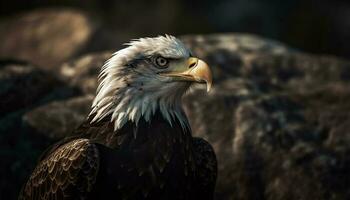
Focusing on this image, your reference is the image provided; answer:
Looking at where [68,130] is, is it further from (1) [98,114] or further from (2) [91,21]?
(2) [91,21]

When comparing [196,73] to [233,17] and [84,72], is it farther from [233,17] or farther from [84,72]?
[233,17]

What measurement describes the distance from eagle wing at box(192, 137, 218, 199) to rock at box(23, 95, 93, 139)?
69.8 inches

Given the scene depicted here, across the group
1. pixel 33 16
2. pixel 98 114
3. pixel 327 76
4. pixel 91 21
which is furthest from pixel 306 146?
pixel 33 16

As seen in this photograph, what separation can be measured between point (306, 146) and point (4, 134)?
3051 mm

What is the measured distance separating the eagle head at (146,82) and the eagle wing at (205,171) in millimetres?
444

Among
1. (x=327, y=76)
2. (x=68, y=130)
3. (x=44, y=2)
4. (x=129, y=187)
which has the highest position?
(x=129, y=187)

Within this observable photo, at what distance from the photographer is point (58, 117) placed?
8.27 metres

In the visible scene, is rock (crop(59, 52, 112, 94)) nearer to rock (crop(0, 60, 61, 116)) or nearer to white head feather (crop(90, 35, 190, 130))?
rock (crop(0, 60, 61, 116))

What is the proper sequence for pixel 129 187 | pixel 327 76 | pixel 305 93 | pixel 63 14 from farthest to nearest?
1. pixel 63 14
2. pixel 327 76
3. pixel 305 93
4. pixel 129 187

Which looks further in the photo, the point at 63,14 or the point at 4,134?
the point at 63,14

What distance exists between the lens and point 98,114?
642 centimetres

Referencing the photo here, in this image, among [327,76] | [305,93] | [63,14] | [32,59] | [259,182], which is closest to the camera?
[259,182]

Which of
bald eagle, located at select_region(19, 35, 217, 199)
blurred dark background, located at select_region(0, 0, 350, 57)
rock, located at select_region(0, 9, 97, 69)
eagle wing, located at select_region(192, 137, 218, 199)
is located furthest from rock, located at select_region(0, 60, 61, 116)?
blurred dark background, located at select_region(0, 0, 350, 57)

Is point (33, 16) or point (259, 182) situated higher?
point (259, 182)
